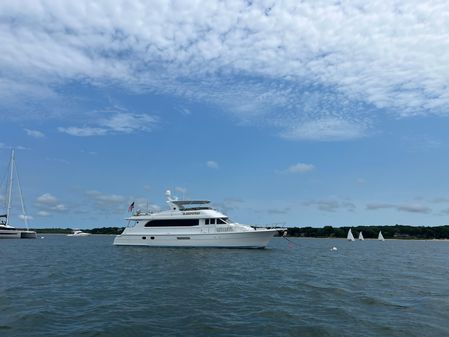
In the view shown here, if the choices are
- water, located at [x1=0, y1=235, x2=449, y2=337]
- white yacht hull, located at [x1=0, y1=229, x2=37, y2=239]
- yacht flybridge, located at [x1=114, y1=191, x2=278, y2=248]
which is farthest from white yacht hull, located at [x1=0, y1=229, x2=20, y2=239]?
water, located at [x1=0, y1=235, x2=449, y2=337]

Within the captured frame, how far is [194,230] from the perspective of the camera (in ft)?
144

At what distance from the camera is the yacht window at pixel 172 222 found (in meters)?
44.6

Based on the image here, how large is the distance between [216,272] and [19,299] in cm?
1156

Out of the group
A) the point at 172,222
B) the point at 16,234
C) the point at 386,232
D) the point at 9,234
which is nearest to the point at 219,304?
the point at 172,222

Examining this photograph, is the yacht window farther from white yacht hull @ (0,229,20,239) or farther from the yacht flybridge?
white yacht hull @ (0,229,20,239)

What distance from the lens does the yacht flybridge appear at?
42969 mm

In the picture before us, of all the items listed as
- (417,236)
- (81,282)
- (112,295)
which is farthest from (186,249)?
(417,236)

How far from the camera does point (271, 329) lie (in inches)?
466

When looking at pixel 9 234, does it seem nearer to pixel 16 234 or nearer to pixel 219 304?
pixel 16 234

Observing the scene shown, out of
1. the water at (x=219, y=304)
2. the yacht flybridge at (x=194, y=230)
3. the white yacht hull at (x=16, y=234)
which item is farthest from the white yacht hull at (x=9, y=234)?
the water at (x=219, y=304)

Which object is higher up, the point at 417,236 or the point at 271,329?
the point at 417,236

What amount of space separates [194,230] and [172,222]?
3.10m

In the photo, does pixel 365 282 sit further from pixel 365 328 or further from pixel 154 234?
pixel 154 234

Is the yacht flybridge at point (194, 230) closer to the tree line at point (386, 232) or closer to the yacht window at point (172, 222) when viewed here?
the yacht window at point (172, 222)
